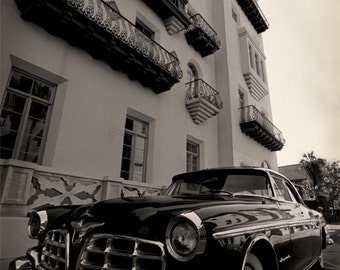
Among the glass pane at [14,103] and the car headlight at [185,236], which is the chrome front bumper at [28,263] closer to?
the car headlight at [185,236]

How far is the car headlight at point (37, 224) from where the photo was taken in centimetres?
256

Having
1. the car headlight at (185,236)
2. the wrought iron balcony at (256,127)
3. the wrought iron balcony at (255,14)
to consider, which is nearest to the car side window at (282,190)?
the car headlight at (185,236)

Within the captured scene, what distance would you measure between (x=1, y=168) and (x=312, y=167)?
38055mm

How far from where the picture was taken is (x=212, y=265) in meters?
1.60

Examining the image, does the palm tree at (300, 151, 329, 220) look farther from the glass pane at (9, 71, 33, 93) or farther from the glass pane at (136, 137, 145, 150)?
the glass pane at (9, 71, 33, 93)

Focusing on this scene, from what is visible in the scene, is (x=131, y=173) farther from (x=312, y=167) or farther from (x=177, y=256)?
(x=312, y=167)

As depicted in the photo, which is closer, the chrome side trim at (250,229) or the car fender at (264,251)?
the chrome side trim at (250,229)

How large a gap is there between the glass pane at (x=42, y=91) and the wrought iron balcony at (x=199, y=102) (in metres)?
5.88

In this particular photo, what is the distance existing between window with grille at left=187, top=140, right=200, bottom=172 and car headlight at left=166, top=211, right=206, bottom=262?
29.7ft

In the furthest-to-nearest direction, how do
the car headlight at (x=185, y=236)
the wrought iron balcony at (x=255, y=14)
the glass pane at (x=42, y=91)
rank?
the wrought iron balcony at (x=255, y=14) < the glass pane at (x=42, y=91) < the car headlight at (x=185, y=236)

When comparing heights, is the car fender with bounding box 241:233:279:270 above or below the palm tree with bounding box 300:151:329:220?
below

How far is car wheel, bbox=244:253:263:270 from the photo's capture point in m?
1.91

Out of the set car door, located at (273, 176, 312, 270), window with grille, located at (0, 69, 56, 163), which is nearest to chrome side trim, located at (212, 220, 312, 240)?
car door, located at (273, 176, 312, 270)

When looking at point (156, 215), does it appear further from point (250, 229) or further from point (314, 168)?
point (314, 168)
